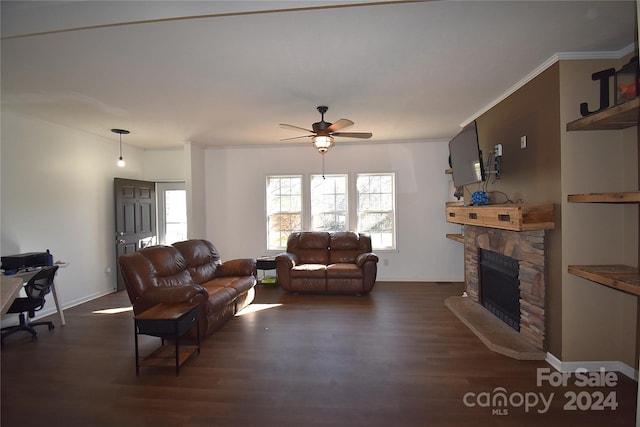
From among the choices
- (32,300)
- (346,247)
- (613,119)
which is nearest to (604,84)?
(613,119)

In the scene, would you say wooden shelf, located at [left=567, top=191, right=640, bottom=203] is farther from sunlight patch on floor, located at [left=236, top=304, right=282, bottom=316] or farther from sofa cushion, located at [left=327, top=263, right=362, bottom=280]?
sunlight patch on floor, located at [left=236, top=304, right=282, bottom=316]

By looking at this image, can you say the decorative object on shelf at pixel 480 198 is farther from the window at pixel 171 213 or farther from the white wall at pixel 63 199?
the white wall at pixel 63 199

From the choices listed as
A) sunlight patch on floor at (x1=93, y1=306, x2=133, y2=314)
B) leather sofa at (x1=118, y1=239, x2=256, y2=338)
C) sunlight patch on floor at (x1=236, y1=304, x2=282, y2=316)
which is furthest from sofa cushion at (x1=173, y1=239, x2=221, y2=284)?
sunlight patch on floor at (x1=93, y1=306, x2=133, y2=314)

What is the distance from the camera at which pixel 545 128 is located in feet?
9.03

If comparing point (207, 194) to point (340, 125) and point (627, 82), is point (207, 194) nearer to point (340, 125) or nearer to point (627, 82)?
point (340, 125)

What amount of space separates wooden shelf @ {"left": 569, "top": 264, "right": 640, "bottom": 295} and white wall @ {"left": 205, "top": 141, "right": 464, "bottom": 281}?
10.7ft

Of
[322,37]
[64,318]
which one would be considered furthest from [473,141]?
[64,318]

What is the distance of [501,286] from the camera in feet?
11.8

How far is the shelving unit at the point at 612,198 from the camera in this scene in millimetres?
2014

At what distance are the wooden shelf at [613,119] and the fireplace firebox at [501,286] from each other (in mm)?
1453

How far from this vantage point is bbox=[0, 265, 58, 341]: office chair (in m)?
3.38

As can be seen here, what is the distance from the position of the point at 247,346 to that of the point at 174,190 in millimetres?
4268

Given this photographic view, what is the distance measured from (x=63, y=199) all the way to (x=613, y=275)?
6.27 meters

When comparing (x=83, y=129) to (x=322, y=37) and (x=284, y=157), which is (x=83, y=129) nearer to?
(x=284, y=157)
